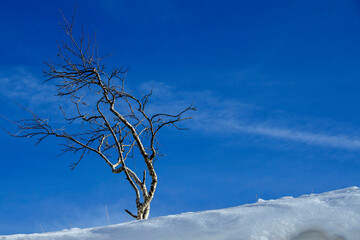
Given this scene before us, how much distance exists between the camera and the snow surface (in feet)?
4.82

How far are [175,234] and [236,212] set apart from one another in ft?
1.18

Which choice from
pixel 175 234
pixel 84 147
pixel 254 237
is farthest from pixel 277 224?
pixel 84 147

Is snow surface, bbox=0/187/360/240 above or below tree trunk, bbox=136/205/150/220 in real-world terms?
below

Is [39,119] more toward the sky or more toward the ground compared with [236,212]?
more toward the sky

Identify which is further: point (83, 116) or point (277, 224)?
point (83, 116)

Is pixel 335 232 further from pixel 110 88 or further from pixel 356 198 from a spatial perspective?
pixel 110 88

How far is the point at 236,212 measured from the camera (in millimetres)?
1690

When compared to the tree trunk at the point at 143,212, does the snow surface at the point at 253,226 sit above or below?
below

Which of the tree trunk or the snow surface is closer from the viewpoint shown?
the snow surface

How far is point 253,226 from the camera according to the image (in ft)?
4.95

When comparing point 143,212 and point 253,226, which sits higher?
point 143,212

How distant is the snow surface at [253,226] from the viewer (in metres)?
1.47

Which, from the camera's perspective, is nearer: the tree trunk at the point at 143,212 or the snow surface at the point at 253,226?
the snow surface at the point at 253,226

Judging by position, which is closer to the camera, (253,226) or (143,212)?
(253,226)
